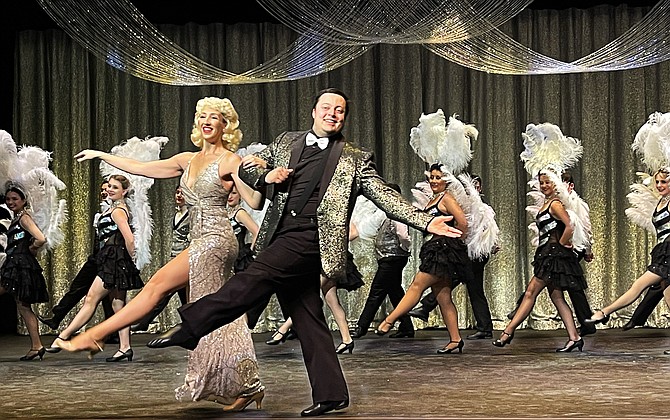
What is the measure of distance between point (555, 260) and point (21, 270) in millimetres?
4015

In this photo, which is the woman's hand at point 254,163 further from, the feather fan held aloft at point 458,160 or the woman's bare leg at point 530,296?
the feather fan held aloft at point 458,160

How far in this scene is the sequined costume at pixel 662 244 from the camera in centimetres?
868

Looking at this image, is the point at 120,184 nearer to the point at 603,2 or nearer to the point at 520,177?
the point at 520,177

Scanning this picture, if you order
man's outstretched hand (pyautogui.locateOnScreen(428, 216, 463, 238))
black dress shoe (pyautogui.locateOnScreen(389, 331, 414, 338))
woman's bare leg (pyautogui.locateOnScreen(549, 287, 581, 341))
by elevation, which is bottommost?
black dress shoe (pyautogui.locateOnScreen(389, 331, 414, 338))

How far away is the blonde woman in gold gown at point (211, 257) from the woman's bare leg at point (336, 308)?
2.98m

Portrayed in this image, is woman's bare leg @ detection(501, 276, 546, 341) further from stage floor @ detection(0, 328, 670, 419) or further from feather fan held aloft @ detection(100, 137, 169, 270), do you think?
feather fan held aloft @ detection(100, 137, 169, 270)

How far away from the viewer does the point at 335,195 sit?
545 centimetres

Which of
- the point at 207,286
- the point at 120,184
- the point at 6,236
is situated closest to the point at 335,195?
the point at 207,286

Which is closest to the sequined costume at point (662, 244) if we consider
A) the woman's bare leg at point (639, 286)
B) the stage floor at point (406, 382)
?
the woman's bare leg at point (639, 286)

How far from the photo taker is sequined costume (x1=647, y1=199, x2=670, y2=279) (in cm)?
868

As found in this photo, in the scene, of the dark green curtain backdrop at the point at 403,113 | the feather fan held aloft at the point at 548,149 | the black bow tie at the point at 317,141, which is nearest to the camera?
the black bow tie at the point at 317,141

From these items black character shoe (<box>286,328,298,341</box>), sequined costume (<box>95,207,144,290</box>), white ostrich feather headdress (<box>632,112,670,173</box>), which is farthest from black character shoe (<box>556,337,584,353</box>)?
sequined costume (<box>95,207,144,290</box>)

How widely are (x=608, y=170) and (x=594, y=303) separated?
134 cm

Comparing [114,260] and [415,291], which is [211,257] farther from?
[415,291]
